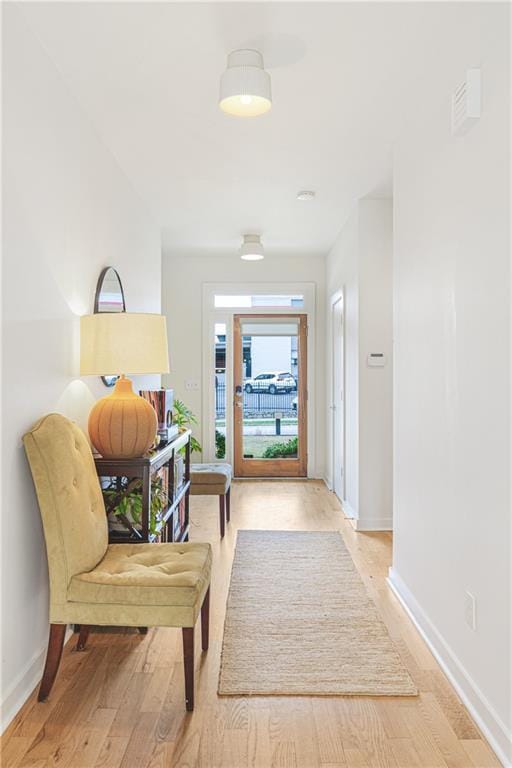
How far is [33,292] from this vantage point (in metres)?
2.27

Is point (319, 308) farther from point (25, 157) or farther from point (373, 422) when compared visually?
point (25, 157)

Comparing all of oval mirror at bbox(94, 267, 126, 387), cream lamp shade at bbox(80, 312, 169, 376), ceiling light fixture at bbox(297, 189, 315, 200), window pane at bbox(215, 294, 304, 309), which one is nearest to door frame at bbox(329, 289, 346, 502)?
window pane at bbox(215, 294, 304, 309)

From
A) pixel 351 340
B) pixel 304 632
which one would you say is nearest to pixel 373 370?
pixel 351 340

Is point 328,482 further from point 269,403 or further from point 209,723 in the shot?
point 209,723

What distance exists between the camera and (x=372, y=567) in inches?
143

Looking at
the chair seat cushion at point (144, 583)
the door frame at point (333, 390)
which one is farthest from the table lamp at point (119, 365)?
the door frame at point (333, 390)

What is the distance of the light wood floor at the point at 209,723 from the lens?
181 centimetres

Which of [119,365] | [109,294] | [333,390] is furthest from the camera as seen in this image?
[333,390]

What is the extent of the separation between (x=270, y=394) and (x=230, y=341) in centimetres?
77

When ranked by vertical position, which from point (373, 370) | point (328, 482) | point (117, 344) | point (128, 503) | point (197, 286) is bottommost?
point (328, 482)

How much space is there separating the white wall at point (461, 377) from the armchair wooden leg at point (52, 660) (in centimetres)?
147

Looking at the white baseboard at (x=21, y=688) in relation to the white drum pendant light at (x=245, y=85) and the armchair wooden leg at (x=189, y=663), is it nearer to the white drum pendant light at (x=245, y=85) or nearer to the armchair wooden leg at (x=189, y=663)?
the armchair wooden leg at (x=189, y=663)

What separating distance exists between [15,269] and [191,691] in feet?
5.30

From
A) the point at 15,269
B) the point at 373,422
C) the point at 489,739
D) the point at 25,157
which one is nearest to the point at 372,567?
the point at 373,422
